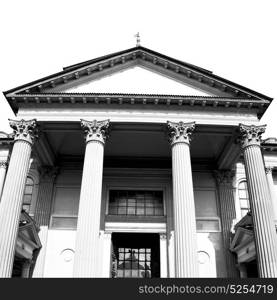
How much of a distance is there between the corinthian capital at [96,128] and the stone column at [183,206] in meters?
3.17

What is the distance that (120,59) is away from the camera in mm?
18891

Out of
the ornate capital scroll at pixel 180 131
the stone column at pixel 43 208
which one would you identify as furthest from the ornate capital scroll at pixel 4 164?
the ornate capital scroll at pixel 180 131

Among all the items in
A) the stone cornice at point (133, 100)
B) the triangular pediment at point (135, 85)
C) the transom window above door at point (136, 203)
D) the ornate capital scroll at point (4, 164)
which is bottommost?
the transom window above door at point (136, 203)

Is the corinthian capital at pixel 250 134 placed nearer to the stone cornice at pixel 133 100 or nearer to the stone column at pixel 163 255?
the stone cornice at pixel 133 100

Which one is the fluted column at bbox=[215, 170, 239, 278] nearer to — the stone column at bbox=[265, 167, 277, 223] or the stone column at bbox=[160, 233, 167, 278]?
the stone column at bbox=[265, 167, 277, 223]

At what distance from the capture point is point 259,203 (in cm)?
1502

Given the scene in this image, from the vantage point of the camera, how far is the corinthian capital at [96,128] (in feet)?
54.5

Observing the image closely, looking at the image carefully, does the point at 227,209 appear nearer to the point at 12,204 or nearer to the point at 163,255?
A: the point at 163,255

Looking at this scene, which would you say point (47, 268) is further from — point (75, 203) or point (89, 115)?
point (89, 115)

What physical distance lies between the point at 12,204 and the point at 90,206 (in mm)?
3399

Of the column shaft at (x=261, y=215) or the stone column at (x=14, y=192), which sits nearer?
the column shaft at (x=261, y=215)

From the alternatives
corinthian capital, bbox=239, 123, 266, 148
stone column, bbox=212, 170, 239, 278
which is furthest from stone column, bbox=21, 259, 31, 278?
corinthian capital, bbox=239, 123, 266, 148

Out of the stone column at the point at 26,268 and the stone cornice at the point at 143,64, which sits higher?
the stone cornice at the point at 143,64
